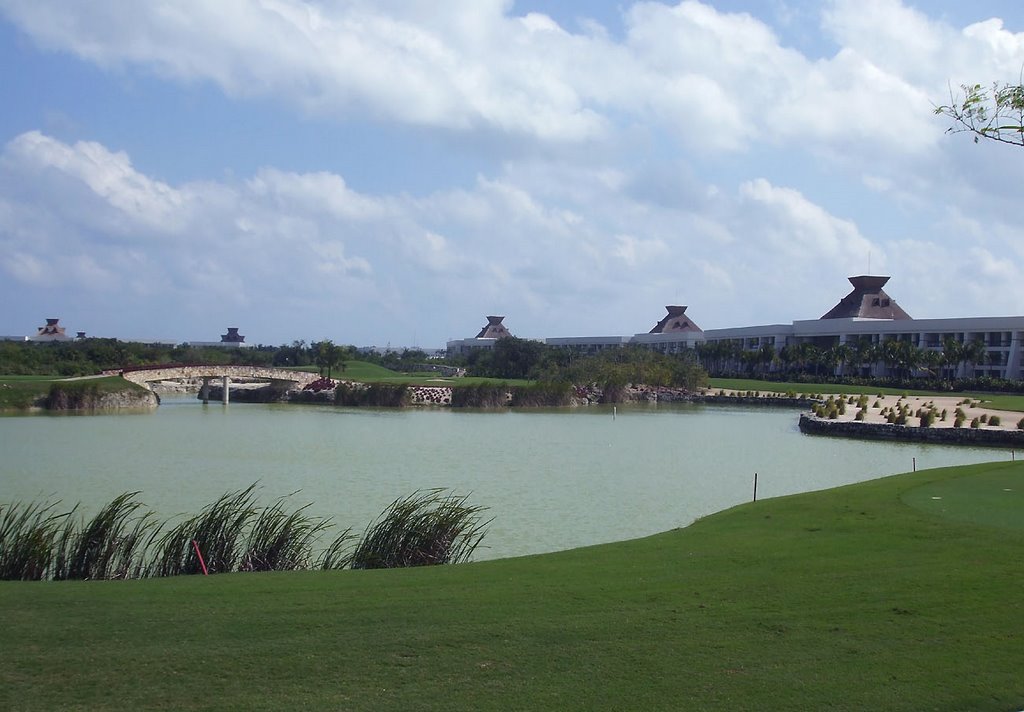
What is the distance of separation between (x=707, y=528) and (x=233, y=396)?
56.3 m

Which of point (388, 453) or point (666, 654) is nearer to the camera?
point (666, 654)

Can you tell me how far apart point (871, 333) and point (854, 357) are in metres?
6.13

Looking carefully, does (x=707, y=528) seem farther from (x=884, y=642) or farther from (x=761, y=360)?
(x=761, y=360)

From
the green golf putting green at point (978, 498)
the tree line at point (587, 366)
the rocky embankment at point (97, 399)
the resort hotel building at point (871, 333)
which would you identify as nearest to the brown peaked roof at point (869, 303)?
the resort hotel building at point (871, 333)

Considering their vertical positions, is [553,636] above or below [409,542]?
above

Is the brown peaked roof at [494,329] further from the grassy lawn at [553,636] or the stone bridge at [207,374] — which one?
the grassy lawn at [553,636]

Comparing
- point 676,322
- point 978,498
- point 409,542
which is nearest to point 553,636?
point 409,542

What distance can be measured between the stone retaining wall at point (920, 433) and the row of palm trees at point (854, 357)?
3536 centimetres

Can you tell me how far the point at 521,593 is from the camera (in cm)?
767

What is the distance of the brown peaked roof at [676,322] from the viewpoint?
123250 millimetres

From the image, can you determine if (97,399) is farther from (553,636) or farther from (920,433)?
(553,636)

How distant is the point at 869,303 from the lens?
90562mm

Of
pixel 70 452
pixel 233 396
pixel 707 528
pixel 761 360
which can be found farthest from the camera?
pixel 761 360

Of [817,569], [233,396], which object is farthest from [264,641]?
[233,396]
